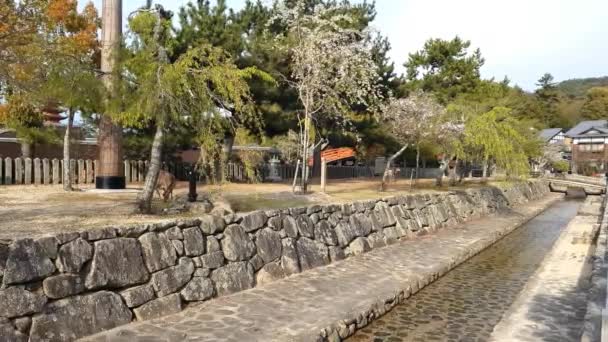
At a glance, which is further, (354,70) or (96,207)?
(354,70)

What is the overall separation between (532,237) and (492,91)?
63.5 feet

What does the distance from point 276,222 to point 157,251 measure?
2.87 m

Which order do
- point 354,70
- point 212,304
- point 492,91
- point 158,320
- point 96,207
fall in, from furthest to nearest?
point 492,91 → point 354,70 → point 96,207 → point 212,304 → point 158,320

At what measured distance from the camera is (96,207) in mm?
9008

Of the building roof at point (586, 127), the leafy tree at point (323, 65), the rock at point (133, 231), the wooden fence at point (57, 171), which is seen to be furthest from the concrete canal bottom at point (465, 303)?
the building roof at point (586, 127)

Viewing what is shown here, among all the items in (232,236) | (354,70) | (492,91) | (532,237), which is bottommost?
(532,237)

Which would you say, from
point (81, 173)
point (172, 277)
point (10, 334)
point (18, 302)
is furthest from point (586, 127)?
point (10, 334)

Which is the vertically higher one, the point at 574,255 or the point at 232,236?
the point at 232,236

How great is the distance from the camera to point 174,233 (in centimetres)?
681

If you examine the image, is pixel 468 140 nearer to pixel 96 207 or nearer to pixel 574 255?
pixel 574 255

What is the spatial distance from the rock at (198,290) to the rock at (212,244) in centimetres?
49

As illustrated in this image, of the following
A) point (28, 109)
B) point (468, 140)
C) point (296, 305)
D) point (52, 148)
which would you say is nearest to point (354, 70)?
point (468, 140)

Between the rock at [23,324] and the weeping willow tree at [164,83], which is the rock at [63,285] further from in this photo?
the weeping willow tree at [164,83]

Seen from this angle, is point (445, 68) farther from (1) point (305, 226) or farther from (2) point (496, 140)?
(1) point (305, 226)
